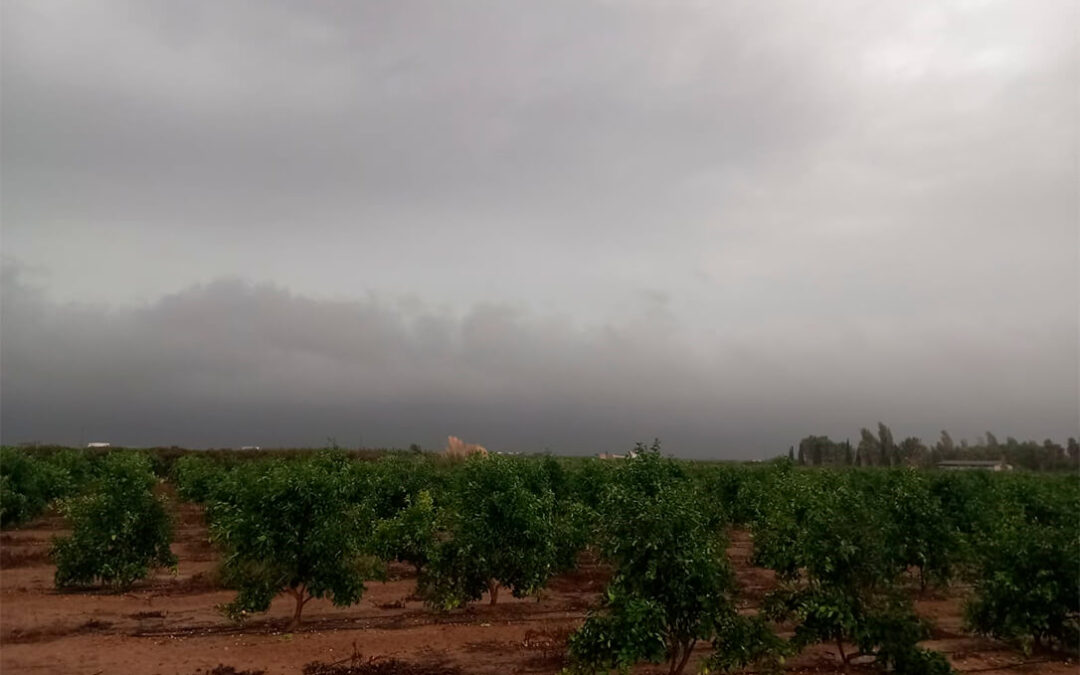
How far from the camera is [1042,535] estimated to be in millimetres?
13680

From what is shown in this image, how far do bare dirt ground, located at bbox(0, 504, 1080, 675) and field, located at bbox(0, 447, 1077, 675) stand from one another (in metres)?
0.03

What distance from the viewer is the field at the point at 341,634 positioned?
43.2 ft

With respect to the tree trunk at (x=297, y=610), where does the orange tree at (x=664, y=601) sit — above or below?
above

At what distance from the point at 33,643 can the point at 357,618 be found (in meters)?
6.89

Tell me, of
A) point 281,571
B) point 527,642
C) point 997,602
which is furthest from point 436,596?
point 997,602

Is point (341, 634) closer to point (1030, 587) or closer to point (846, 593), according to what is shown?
point (846, 593)

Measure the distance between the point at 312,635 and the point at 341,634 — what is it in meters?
0.64

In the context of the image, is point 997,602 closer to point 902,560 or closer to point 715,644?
point 902,560

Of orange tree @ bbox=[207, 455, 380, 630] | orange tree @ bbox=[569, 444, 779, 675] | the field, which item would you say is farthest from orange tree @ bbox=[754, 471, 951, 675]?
orange tree @ bbox=[207, 455, 380, 630]

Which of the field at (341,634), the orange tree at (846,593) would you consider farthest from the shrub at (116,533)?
the orange tree at (846,593)

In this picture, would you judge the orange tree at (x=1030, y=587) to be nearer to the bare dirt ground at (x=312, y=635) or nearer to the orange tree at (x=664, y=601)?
the bare dirt ground at (x=312, y=635)

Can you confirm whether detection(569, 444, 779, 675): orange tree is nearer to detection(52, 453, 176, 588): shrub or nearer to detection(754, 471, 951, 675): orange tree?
detection(754, 471, 951, 675): orange tree

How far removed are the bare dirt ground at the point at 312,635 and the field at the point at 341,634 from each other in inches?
1.2

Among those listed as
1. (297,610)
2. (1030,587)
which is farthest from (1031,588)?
(297,610)
